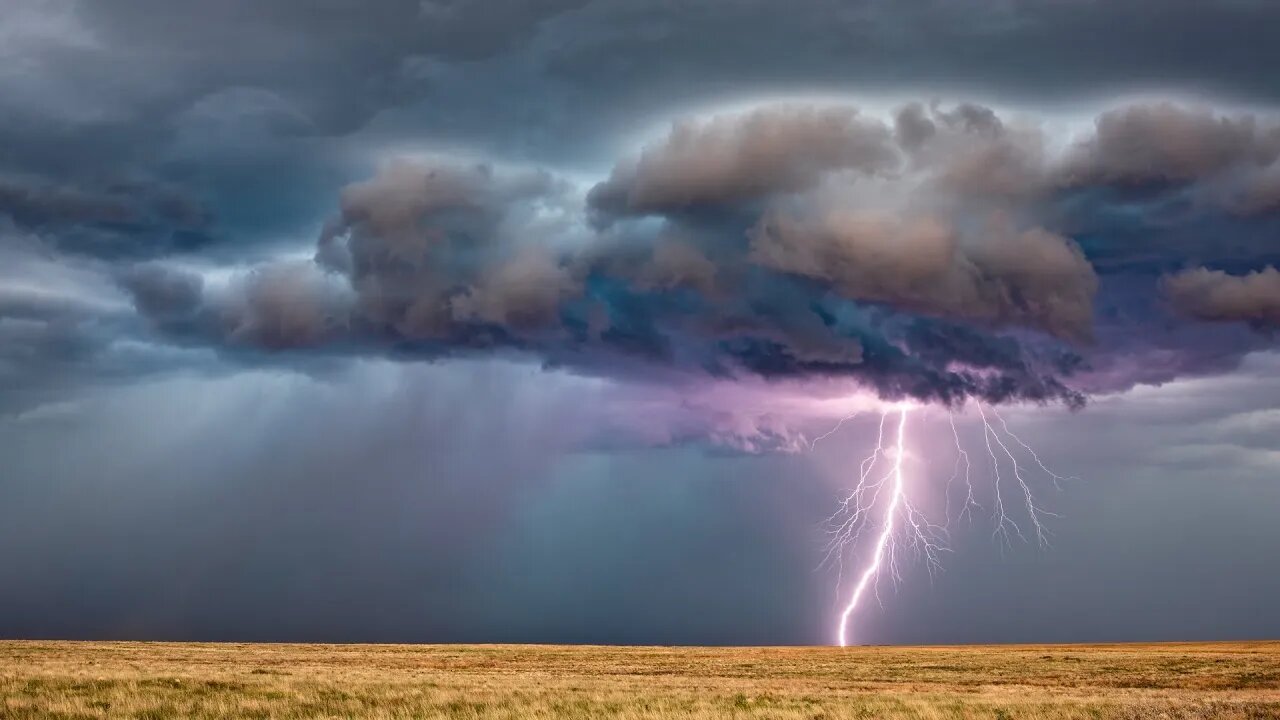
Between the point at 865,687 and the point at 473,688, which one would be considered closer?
the point at 473,688

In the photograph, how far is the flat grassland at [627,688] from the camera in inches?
1103

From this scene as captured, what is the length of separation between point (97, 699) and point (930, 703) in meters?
23.2

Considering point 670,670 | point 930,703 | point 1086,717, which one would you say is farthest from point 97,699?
point 670,670

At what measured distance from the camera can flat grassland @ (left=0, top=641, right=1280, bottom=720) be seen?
28016mm

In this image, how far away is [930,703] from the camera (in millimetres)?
31875

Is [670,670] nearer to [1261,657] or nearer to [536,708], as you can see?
[536,708]

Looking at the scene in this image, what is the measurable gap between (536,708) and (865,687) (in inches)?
719

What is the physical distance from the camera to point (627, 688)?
127 feet

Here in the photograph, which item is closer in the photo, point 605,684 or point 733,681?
point 605,684

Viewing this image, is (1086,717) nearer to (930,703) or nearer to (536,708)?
(930,703)

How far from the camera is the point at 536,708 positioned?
1125 inches

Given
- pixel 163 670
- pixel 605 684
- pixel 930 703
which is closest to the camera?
pixel 930 703

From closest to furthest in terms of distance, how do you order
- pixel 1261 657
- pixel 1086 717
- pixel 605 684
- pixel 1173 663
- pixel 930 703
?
pixel 1086 717, pixel 930 703, pixel 605 684, pixel 1173 663, pixel 1261 657

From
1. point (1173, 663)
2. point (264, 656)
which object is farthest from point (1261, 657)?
point (264, 656)
